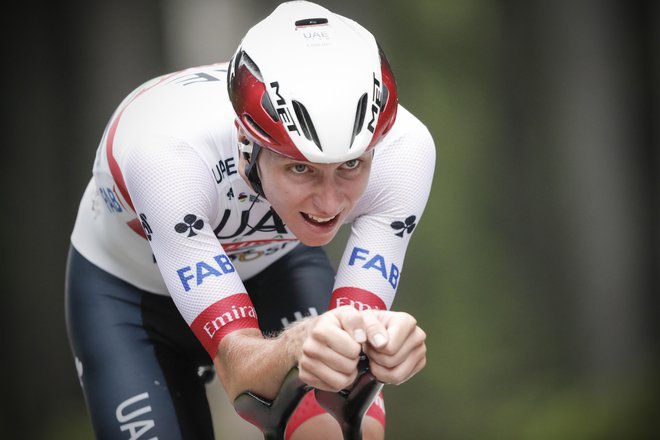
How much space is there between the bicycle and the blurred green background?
11.7 feet

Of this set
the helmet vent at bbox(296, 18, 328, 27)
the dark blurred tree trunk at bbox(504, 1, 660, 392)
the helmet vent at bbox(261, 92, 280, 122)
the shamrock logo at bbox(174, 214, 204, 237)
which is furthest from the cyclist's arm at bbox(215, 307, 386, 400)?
the dark blurred tree trunk at bbox(504, 1, 660, 392)

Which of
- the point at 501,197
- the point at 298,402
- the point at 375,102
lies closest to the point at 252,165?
the point at 375,102

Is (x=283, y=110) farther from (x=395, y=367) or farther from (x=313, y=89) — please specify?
(x=395, y=367)

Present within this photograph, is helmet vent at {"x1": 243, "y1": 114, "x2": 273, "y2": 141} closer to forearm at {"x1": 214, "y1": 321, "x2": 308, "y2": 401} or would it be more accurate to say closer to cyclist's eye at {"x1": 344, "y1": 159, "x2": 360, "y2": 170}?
cyclist's eye at {"x1": 344, "y1": 159, "x2": 360, "y2": 170}

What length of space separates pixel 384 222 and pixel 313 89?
0.52m

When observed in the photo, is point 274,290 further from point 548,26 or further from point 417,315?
point 548,26

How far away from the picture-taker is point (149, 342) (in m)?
2.98

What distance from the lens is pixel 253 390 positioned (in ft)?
7.39

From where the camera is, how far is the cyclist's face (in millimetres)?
2352

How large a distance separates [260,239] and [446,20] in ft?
11.6

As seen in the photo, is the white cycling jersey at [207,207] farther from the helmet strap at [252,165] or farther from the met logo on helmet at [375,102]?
the met logo on helmet at [375,102]

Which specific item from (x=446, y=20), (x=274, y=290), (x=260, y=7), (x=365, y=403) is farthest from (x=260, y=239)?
(x=446, y=20)

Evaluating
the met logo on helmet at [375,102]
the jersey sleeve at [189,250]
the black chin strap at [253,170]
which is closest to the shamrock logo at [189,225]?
the jersey sleeve at [189,250]

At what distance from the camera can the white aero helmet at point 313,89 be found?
226 centimetres
